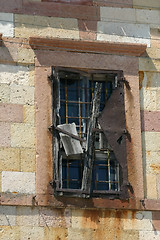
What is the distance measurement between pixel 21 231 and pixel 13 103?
76.7 inches

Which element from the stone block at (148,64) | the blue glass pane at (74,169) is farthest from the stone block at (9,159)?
the stone block at (148,64)

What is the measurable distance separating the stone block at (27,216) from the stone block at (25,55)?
2295 mm

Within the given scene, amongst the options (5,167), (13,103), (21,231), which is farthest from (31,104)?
(21,231)

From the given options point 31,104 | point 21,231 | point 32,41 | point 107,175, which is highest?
point 32,41

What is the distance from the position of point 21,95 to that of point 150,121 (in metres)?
2.02

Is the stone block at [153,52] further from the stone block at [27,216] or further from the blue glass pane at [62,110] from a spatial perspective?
the stone block at [27,216]

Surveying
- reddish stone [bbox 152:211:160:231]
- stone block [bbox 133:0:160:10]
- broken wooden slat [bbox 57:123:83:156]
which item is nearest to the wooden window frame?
broken wooden slat [bbox 57:123:83:156]

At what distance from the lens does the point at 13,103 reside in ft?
42.4

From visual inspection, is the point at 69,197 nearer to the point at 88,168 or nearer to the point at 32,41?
the point at 88,168

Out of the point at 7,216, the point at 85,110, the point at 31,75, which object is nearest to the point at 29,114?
the point at 31,75

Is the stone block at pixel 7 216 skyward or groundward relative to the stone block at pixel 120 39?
groundward

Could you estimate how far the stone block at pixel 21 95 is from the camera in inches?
510

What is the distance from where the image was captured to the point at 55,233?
1238cm

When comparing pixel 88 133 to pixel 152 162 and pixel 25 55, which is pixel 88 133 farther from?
pixel 25 55
